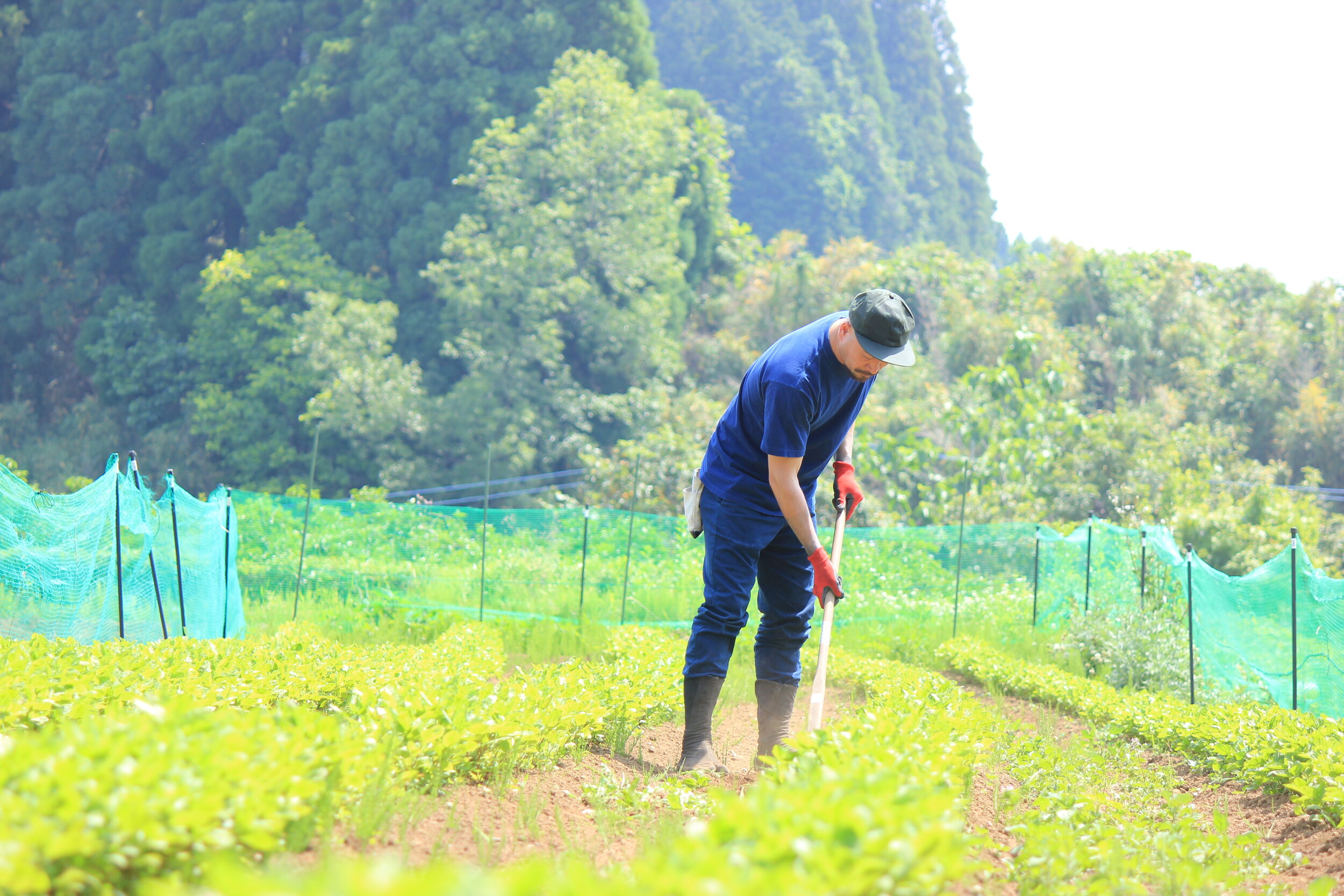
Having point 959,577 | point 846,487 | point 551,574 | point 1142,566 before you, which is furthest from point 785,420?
point 551,574

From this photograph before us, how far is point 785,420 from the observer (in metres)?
3.91

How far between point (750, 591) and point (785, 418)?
74 centimetres

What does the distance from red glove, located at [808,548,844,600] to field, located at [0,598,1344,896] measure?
479 mm

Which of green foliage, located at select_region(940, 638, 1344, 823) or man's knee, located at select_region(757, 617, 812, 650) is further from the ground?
man's knee, located at select_region(757, 617, 812, 650)

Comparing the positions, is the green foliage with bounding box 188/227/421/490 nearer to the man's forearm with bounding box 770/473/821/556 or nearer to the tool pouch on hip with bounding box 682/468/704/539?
the tool pouch on hip with bounding box 682/468/704/539

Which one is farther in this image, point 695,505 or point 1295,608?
point 1295,608

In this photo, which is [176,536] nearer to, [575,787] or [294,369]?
[575,787]

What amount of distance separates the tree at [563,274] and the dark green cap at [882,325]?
17.7m

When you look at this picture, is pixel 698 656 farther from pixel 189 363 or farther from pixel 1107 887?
pixel 189 363

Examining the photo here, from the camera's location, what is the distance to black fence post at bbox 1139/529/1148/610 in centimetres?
823

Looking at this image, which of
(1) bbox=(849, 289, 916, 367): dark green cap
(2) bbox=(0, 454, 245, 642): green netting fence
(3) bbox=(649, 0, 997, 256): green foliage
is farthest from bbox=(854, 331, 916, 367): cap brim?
(3) bbox=(649, 0, 997, 256): green foliage

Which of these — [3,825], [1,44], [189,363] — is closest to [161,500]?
[3,825]

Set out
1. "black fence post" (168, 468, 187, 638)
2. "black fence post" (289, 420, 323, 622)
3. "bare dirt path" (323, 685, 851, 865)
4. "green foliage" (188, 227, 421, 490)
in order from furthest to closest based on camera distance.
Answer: "green foliage" (188, 227, 421, 490)
"black fence post" (289, 420, 323, 622)
"black fence post" (168, 468, 187, 638)
"bare dirt path" (323, 685, 851, 865)

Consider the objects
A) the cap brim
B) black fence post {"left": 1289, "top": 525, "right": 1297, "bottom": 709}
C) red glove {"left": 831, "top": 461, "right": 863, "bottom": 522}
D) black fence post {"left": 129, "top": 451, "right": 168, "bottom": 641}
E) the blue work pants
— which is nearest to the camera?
the cap brim
